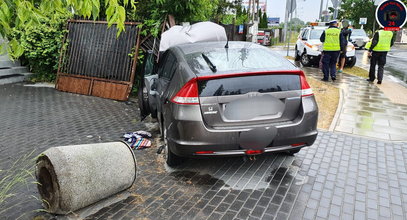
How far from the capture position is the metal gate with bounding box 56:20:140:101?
8.64 metres

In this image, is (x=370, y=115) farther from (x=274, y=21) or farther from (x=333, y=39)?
(x=274, y=21)

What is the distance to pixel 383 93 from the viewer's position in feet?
30.6

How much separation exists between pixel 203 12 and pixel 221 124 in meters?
6.58

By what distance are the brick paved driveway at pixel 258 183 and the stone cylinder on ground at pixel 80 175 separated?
7.6 inches

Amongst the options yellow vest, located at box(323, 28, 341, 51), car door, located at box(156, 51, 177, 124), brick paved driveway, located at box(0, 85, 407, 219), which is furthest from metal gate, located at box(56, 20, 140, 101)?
yellow vest, located at box(323, 28, 341, 51)

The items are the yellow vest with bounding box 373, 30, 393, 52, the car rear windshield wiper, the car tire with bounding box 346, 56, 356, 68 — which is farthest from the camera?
the car tire with bounding box 346, 56, 356, 68

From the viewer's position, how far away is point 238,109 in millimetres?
3742

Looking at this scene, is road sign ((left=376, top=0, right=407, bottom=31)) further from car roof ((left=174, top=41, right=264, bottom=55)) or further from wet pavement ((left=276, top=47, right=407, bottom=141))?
car roof ((left=174, top=41, right=264, bottom=55))

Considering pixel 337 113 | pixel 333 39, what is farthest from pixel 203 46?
pixel 333 39

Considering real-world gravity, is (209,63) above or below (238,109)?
above

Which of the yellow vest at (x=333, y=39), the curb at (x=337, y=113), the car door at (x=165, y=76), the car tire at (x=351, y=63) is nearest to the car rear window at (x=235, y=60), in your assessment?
the car door at (x=165, y=76)

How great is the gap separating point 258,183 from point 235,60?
5.07ft

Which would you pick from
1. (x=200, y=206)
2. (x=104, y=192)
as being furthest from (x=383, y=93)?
(x=104, y=192)

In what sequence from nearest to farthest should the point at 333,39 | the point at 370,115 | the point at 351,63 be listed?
1. the point at 370,115
2. the point at 333,39
3. the point at 351,63
